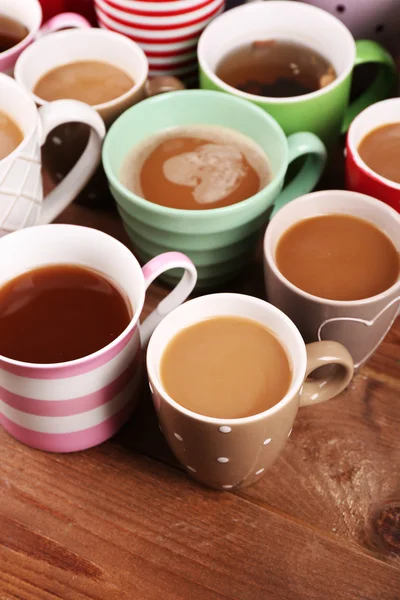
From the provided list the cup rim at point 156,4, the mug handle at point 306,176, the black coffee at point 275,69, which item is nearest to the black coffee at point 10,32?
the cup rim at point 156,4

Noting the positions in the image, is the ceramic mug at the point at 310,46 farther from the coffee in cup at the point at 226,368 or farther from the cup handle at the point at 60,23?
the coffee in cup at the point at 226,368

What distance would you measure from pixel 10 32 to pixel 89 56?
9 cm

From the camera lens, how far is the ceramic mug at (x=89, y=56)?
0.73m

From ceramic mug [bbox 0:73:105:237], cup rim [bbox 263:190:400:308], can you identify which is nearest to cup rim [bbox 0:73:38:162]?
ceramic mug [bbox 0:73:105:237]

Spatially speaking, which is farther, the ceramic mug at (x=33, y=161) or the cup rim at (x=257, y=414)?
the ceramic mug at (x=33, y=161)

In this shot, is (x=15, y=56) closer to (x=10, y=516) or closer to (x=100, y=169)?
(x=100, y=169)

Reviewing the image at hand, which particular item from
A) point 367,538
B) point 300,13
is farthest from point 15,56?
point 367,538

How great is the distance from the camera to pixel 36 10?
2.55ft

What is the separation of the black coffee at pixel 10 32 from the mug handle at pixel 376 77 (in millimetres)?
355

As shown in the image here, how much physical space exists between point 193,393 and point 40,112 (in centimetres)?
28

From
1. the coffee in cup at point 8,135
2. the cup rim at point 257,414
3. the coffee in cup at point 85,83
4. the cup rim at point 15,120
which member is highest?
the cup rim at point 15,120

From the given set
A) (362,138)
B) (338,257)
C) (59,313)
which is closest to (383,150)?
(362,138)

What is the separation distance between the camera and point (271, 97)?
78cm

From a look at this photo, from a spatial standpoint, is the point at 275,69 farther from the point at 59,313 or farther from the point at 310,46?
the point at 59,313
